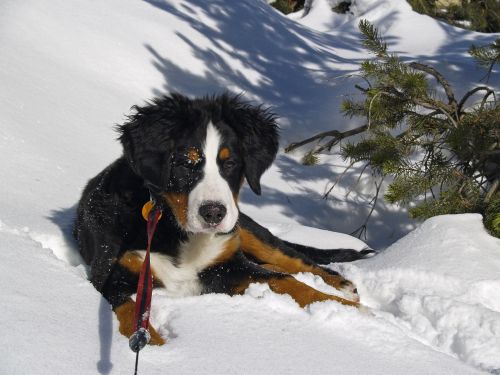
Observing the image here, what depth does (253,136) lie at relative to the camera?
11.2 ft

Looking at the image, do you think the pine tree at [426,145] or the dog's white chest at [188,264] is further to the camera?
the pine tree at [426,145]

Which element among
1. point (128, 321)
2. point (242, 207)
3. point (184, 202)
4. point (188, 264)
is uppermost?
point (184, 202)

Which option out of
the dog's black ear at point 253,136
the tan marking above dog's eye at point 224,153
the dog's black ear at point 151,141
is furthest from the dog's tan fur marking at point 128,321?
the dog's black ear at point 253,136

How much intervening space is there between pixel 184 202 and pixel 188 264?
0.48 m

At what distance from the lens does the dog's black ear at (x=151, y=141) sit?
3107 mm

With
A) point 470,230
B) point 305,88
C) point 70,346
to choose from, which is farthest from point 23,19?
point 70,346

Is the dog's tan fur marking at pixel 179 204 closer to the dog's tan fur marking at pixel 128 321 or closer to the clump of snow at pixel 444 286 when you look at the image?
the dog's tan fur marking at pixel 128 321

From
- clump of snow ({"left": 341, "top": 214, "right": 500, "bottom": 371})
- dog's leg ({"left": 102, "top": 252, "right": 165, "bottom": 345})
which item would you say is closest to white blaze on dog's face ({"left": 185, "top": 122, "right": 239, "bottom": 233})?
dog's leg ({"left": 102, "top": 252, "right": 165, "bottom": 345})

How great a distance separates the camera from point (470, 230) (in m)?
3.95

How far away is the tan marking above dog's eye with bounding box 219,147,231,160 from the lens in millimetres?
3099

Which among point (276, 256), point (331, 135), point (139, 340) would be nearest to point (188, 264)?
point (276, 256)

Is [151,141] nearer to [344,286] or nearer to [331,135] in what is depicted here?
[344,286]

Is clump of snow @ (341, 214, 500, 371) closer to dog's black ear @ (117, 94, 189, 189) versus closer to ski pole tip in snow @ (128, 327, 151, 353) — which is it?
dog's black ear @ (117, 94, 189, 189)

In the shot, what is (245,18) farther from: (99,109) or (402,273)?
(402,273)
